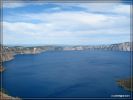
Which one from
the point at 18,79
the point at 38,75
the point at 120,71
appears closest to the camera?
the point at 18,79

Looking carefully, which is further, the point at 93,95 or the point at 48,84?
the point at 48,84

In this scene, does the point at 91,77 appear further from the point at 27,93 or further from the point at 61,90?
the point at 27,93

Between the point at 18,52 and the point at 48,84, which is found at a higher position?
the point at 18,52

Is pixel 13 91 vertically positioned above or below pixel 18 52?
below

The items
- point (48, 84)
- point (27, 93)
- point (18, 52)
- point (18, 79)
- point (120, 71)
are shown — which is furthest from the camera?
point (18, 52)

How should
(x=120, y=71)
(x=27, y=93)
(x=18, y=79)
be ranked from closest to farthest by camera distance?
(x=27, y=93)
(x=18, y=79)
(x=120, y=71)

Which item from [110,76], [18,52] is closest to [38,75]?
[110,76]

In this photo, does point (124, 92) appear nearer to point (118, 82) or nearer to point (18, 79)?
point (118, 82)

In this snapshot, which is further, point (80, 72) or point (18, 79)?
point (80, 72)

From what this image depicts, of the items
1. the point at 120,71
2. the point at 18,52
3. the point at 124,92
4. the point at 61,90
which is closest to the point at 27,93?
the point at 61,90
